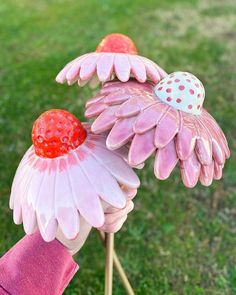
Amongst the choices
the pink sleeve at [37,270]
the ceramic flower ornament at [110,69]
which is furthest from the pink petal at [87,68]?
the pink sleeve at [37,270]

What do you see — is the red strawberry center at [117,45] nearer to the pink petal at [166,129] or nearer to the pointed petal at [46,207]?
the pink petal at [166,129]

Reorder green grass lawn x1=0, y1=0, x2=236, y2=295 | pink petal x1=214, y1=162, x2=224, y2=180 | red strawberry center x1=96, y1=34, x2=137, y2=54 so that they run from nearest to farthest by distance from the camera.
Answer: pink petal x1=214, y1=162, x2=224, y2=180
red strawberry center x1=96, y1=34, x2=137, y2=54
green grass lawn x1=0, y1=0, x2=236, y2=295

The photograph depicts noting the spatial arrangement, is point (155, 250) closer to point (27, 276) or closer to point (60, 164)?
point (27, 276)

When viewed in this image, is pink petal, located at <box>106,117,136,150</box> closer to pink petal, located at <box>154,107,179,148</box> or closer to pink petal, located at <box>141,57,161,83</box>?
pink petal, located at <box>154,107,179,148</box>

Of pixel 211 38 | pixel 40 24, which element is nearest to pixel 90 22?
pixel 40 24

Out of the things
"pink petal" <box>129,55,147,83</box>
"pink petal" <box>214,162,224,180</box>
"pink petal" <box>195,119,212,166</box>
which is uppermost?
"pink petal" <box>129,55,147,83</box>

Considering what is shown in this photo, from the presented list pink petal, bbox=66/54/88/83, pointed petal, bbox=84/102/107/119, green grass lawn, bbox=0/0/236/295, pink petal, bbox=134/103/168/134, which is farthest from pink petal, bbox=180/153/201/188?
green grass lawn, bbox=0/0/236/295

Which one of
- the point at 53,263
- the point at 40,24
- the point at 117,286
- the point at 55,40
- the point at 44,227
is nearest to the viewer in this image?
the point at 44,227
